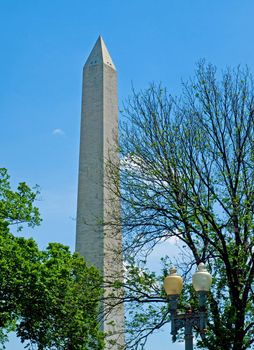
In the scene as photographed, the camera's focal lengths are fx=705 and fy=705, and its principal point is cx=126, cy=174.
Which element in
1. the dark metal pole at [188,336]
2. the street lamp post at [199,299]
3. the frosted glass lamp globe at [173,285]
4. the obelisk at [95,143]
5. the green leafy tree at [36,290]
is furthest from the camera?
the obelisk at [95,143]

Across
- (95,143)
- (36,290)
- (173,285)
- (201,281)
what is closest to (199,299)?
(201,281)

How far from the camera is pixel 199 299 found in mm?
11805

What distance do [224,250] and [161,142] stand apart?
11.5ft

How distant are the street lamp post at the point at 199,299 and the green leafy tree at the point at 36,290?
563 inches

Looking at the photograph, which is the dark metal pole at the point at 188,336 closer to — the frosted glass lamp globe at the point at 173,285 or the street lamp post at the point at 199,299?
the street lamp post at the point at 199,299

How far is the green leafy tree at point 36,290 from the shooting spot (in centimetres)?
2703

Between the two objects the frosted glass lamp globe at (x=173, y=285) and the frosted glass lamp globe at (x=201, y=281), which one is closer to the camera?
the frosted glass lamp globe at (x=201, y=281)

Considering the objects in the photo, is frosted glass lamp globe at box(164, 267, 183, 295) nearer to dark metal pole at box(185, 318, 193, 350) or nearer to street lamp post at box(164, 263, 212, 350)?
street lamp post at box(164, 263, 212, 350)

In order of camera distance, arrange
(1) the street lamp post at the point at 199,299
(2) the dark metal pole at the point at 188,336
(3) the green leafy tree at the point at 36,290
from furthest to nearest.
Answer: (3) the green leafy tree at the point at 36,290 → (1) the street lamp post at the point at 199,299 → (2) the dark metal pole at the point at 188,336

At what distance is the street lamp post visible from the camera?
38.4 feet

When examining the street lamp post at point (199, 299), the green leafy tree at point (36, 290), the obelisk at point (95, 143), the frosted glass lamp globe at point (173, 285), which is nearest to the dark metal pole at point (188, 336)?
the street lamp post at point (199, 299)

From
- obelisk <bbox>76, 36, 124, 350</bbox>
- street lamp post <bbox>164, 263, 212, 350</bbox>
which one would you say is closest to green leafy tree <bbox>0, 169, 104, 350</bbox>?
obelisk <bbox>76, 36, 124, 350</bbox>

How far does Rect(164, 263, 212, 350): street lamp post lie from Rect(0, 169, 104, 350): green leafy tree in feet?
46.9

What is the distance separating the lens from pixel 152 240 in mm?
18312
